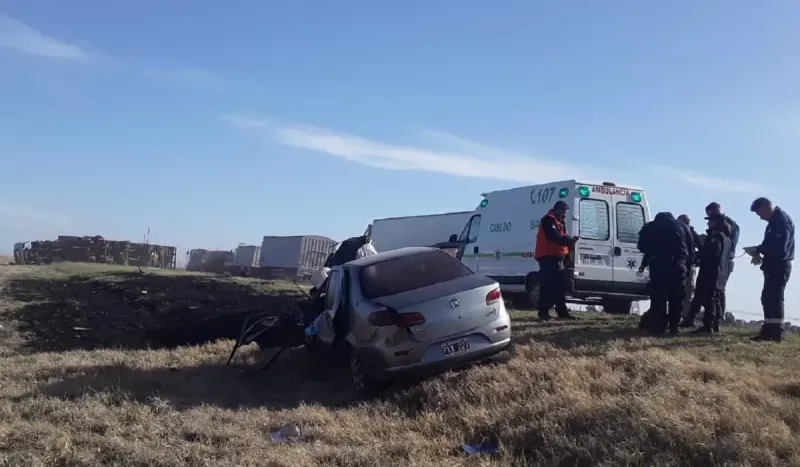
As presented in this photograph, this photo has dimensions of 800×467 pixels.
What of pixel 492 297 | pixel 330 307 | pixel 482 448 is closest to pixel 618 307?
pixel 330 307

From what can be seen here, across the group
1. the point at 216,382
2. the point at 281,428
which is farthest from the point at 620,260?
the point at 281,428

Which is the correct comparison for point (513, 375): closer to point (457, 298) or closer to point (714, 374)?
point (457, 298)

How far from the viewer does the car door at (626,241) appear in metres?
15.2

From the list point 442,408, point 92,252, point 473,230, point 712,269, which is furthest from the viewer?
point 92,252

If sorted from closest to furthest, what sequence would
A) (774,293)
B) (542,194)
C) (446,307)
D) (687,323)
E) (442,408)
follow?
(442,408)
(446,307)
(774,293)
(687,323)
(542,194)

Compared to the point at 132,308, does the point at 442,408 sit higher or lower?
lower

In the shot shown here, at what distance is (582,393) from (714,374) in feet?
4.48

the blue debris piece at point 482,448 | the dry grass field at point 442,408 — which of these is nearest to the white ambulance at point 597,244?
the dry grass field at point 442,408

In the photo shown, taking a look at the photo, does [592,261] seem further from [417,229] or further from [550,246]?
[417,229]

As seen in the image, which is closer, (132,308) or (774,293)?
(774,293)

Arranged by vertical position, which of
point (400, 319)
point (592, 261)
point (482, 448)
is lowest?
point (482, 448)

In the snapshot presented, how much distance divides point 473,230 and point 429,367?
11.0 metres

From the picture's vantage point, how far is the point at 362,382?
29.6ft

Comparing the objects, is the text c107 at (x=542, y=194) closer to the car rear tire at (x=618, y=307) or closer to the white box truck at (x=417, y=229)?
the car rear tire at (x=618, y=307)
